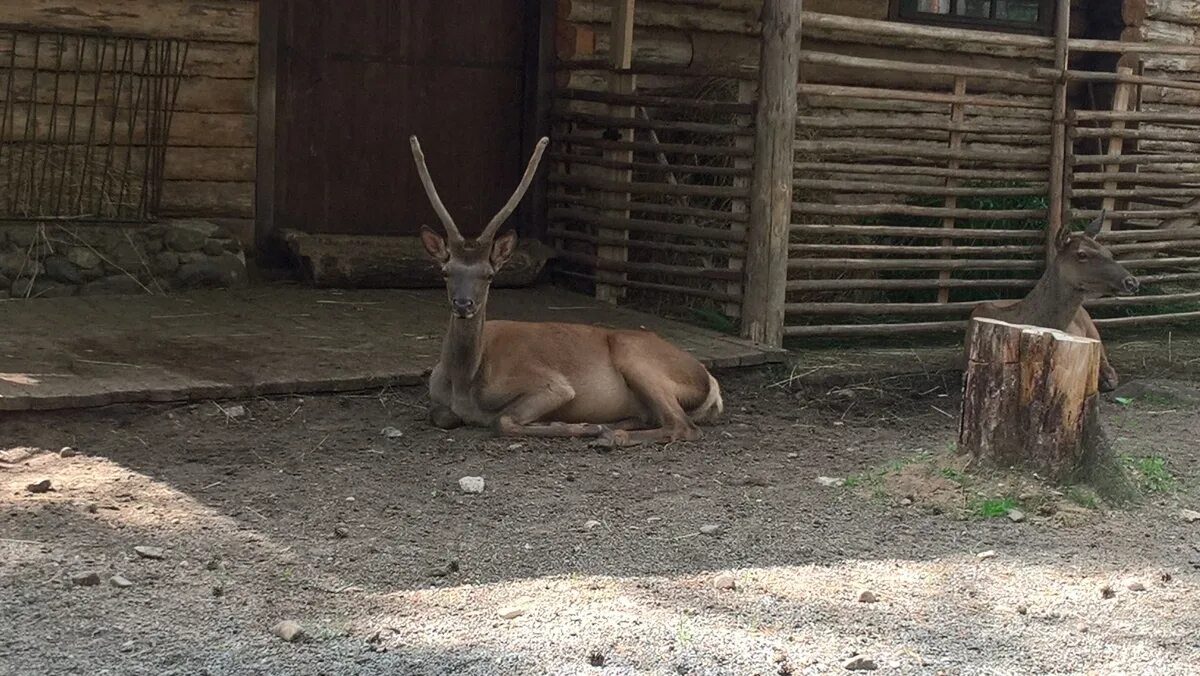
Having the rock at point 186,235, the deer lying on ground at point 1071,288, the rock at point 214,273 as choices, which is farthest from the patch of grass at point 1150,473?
the rock at point 186,235

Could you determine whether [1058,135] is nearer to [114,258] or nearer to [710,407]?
[710,407]

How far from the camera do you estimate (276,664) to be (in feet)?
14.3

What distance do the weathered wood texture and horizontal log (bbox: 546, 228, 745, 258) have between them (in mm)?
2186

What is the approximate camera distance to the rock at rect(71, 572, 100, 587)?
4.99 metres

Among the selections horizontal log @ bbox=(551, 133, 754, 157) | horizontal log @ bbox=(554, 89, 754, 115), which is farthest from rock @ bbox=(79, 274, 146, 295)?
horizontal log @ bbox=(554, 89, 754, 115)

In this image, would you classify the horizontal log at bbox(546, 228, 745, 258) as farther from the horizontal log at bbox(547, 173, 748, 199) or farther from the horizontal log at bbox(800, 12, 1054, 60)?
the horizontal log at bbox(800, 12, 1054, 60)

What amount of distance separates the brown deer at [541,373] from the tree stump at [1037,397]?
164 centimetres

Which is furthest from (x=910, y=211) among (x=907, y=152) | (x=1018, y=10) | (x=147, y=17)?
→ (x=147, y=17)

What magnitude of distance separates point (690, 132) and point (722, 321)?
4.15ft

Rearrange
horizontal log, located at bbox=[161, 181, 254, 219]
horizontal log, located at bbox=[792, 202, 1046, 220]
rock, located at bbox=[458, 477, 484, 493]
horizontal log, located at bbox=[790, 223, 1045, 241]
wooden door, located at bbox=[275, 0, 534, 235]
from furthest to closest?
wooden door, located at bbox=[275, 0, 534, 235] → horizontal log, located at bbox=[161, 181, 254, 219] → horizontal log, located at bbox=[790, 223, 1045, 241] → horizontal log, located at bbox=[792, 202, 1046, 220] → rock, located at bbox=[458, 477, 484, 493]

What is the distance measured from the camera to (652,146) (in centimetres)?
1039

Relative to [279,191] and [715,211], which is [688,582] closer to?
[715,211]

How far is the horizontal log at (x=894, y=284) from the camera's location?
983 cm

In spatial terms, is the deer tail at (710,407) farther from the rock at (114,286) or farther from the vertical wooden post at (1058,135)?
the rock at (114,286)
